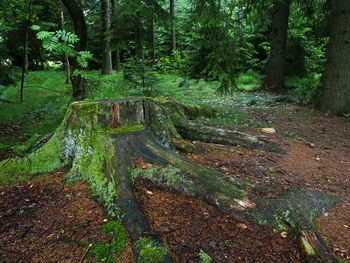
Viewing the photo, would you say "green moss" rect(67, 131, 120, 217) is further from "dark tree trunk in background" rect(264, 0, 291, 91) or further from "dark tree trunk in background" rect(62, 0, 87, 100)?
"dark tree trunk in background" rect(264, 0, 291, 91)

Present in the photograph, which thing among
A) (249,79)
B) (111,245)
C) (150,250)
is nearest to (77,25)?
(111,245)

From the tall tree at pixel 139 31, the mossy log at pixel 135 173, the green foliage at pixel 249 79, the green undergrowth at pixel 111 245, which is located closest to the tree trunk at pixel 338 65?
the mossy log at pixel 135 173

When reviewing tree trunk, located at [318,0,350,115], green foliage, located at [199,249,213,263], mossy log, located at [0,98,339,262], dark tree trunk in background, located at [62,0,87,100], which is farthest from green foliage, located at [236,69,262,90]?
green foliage, located at [199,249,213,263]

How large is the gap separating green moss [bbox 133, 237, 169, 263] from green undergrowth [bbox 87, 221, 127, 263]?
16 cm

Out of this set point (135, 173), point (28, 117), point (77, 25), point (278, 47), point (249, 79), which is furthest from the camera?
point (249, 79)

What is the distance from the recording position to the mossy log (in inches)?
83.4

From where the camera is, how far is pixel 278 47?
11.2 m

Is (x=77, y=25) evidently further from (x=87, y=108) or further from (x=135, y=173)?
(x=135, y=173)

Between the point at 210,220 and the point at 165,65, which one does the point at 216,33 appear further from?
the point at 165,65

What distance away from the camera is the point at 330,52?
268 inches

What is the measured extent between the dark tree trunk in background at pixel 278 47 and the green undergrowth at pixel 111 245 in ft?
37.2

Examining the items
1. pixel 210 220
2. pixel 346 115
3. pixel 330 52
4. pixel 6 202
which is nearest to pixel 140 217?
pixel 210 220

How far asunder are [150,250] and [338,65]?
7804 millimetres

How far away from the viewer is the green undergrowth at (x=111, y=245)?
5.83 feet
